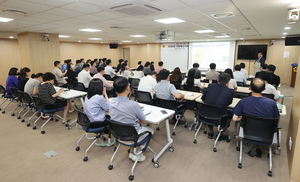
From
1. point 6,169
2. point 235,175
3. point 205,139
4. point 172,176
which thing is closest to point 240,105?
point 235,175

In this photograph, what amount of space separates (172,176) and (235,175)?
3.03 feet

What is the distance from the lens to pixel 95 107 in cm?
283

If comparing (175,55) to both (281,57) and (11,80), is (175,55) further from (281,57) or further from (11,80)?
(11,80)

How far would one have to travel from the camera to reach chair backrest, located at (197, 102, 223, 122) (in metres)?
3.08

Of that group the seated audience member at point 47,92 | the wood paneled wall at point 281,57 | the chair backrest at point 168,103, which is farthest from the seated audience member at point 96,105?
the wood paneled wall at point 281,57

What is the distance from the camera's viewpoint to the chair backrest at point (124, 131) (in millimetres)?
2305

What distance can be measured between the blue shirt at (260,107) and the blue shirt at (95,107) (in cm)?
218

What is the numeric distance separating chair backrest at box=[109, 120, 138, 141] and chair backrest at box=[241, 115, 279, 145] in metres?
1.62

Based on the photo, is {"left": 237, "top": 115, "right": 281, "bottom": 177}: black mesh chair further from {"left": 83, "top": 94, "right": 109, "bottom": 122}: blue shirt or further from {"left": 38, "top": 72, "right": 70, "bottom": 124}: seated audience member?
{"left": 38, "top": 72, "right": 70, "bottom": 124}: seated audience member

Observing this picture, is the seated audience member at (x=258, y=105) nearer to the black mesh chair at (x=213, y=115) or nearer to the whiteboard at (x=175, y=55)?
the black mesh chair at (x=213, y=115)

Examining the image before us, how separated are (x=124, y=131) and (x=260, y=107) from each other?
6.49 ft

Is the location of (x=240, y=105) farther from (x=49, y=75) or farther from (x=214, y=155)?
(x=49, y=75)

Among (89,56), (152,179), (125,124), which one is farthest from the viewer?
(89,56)

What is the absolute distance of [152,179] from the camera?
8.06ft
